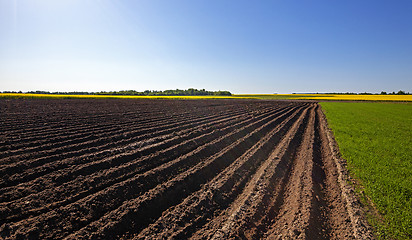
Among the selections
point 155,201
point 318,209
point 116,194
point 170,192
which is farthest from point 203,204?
point 318,209

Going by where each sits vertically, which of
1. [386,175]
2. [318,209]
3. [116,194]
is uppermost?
[386,175]

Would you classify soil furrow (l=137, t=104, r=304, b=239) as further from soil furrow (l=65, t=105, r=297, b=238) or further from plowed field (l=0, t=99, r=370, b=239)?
soil furrow (l=65, t=105, r=297, b=238)

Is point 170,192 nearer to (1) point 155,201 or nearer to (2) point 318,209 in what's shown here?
(1) point 155,201

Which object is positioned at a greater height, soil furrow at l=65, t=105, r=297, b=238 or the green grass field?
the green grass field

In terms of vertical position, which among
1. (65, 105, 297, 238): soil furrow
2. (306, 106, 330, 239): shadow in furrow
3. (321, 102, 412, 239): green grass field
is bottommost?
(306, 106, 330, 239): shadow in furrow

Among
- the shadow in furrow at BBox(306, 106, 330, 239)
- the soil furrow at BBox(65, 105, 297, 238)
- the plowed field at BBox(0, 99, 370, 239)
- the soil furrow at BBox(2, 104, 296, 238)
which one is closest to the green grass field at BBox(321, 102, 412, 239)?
the plowed field at BBox(0, 99, 370, 239)

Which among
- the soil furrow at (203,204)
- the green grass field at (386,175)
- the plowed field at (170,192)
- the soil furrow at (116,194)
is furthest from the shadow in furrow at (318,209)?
the soil furrow at (116,194)

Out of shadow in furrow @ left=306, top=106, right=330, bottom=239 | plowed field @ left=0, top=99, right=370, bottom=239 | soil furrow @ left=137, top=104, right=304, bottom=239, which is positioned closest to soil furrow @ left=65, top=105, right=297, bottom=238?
plowed field @ left=0, top=99, right=370, bottom=239

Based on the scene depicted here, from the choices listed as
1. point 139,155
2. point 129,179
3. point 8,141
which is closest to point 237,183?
point 129,179

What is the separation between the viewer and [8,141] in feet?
26.0

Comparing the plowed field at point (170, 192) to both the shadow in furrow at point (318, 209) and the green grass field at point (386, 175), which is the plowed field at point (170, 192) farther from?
the green grass field at point (386, 175)

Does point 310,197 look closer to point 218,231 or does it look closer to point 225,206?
point 225,206

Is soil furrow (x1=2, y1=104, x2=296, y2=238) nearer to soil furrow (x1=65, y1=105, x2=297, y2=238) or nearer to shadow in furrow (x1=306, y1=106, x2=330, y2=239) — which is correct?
soil furrow (x1=65, y1=105, x2=297, y2=238)

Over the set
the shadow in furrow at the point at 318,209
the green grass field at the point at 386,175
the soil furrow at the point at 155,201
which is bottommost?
the shadow in furrow at the point at 318,209
